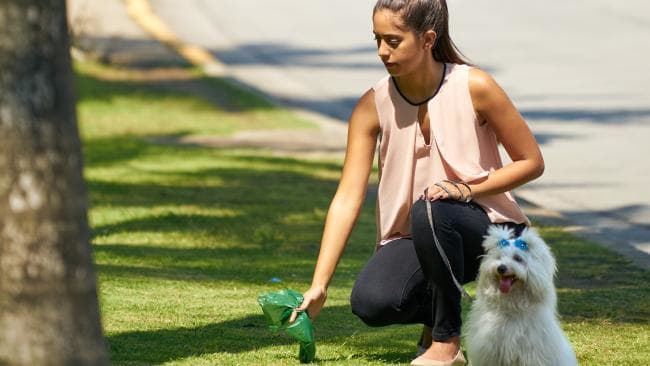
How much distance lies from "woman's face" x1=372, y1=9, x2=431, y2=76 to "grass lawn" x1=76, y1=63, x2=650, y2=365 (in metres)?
1.31

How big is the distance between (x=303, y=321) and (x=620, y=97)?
13.1 meters

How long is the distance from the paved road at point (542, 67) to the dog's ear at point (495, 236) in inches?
162

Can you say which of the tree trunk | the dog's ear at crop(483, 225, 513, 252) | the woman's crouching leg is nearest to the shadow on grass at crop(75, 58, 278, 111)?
the woman's crouching leg

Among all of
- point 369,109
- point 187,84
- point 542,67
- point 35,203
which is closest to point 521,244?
point 369,109

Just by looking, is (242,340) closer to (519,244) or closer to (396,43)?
(396,43)

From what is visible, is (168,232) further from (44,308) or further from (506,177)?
(44,308)

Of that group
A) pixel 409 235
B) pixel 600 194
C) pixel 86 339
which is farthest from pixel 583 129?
pixel 86 339

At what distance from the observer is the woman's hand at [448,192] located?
19.5ft

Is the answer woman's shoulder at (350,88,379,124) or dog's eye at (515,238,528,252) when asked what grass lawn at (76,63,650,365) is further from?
dog's eye at (515,238,528,252)

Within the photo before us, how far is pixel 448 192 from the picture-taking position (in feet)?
19.5

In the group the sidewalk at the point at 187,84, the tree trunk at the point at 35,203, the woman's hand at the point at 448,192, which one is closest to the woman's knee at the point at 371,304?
the woman's hand at the point at 448,192

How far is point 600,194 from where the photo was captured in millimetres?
12656

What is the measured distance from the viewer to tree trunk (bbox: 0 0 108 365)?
396 cm

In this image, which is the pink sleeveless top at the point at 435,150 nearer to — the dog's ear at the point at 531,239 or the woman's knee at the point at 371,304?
the woman's knee at the point at 371,304
